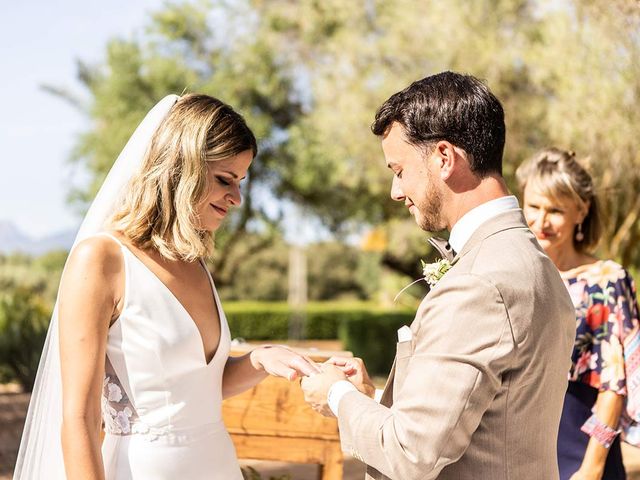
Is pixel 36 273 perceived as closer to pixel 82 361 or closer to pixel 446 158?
pixel 82 361

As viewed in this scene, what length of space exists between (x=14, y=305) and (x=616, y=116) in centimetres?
903

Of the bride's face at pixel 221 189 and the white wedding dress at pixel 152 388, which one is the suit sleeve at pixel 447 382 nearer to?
the white wedding dress at pixel 152 388

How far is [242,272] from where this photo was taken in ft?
140

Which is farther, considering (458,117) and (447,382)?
(458,117)

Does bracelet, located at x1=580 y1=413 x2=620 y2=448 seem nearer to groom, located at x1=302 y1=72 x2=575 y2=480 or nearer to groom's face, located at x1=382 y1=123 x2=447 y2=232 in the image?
groom, located at x1=302 y1=72 x2=575 y2=480

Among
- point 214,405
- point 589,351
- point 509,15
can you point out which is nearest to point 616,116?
point 509,15

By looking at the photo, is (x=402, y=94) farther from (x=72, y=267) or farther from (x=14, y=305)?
(x=14, y=305)

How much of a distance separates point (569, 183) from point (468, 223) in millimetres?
1639

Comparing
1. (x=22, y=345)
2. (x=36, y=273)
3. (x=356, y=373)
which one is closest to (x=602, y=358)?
(x=356, y=373)

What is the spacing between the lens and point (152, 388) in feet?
7.77

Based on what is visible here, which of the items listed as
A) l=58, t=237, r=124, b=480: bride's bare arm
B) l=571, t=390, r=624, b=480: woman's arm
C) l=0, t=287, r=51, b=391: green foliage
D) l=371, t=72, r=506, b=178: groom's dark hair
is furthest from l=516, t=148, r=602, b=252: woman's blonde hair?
l=0, t=287, r=51, b=391: green foliage

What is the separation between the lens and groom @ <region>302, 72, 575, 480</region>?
67.2 inches

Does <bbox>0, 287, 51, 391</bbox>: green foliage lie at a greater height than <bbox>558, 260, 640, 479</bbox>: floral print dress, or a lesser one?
lesser

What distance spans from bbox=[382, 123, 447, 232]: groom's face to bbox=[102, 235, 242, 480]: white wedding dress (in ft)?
2.77
